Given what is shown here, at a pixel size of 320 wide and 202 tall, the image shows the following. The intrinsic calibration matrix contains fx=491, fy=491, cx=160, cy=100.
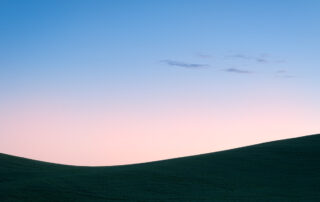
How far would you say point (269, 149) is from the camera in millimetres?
32031

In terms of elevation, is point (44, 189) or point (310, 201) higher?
point (44, 189)

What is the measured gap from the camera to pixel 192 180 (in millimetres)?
22781

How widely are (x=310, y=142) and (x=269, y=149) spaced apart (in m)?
4.11

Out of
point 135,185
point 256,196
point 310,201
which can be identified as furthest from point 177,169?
point 310,201

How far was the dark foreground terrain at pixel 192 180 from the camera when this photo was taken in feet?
61.3

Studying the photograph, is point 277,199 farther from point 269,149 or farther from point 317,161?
point 269,149

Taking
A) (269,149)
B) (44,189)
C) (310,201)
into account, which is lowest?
(310,201)

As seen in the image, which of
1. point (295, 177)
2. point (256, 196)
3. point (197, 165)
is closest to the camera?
point (256, 196)

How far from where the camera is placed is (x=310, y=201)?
1912cm

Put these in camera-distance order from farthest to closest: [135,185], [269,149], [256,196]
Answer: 1. [269,149]
2. [135,185]
3. [256,196]

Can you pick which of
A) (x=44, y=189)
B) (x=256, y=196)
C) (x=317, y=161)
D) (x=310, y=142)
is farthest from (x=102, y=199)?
(x=310, y=142)

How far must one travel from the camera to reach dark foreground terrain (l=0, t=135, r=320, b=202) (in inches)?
736

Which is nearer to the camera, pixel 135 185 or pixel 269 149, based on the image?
pixel 135 185

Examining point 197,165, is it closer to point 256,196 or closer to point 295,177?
point 295,177
